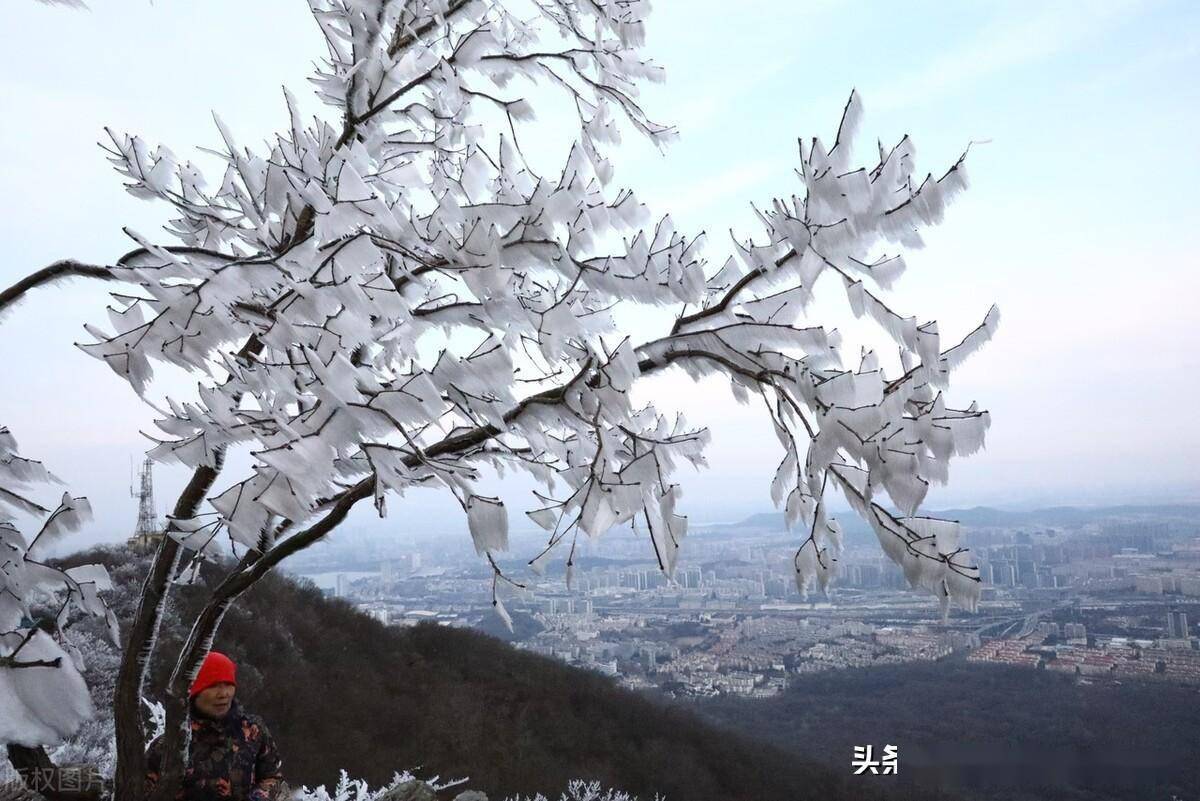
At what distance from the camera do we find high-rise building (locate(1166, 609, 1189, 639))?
75.0 ft

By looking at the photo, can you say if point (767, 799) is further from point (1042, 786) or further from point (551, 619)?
point (551, 619)

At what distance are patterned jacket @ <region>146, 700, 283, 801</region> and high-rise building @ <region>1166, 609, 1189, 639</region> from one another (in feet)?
94.6

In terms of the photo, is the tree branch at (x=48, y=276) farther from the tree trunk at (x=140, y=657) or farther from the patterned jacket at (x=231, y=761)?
the patterned jacket at (x=231, y=761)

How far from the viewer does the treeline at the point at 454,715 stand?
11.3 m

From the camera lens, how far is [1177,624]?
23.3m

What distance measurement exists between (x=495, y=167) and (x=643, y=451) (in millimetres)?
1148

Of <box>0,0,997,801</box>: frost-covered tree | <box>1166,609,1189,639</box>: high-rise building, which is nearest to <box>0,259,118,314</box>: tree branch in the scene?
<box>0,0,997,801</box>: frost-covered tree

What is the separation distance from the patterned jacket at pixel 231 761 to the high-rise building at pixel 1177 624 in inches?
1135

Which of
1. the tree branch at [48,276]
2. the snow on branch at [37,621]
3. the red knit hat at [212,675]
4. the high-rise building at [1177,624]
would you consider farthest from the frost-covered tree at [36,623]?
the high-rise building at [1177,624]

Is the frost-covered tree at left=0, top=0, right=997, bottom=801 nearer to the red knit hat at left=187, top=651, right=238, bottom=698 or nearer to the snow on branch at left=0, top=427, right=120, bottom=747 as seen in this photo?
the snow on branch at left=0, top=427, right=120, bottom=747

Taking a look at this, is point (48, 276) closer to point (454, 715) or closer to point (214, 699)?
point (214, 699)

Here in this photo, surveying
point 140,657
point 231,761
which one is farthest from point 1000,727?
point 140,657

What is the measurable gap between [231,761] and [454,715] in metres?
12.0

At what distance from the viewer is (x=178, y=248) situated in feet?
3.77
